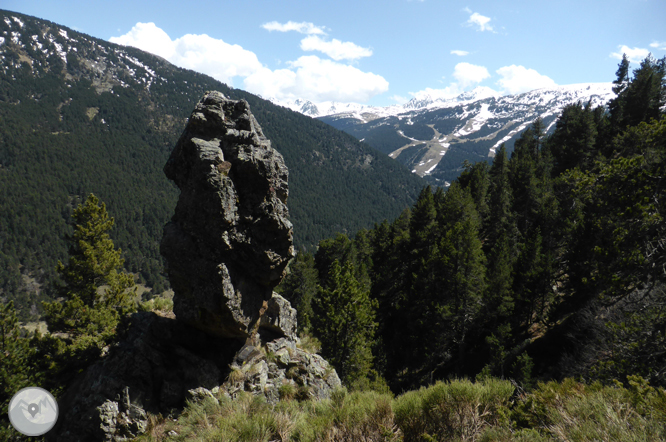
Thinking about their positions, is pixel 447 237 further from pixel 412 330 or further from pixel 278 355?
pixel 278 355

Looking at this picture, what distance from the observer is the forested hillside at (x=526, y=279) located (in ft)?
26.3

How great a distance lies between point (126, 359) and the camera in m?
11.2

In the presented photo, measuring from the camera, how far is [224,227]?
11227mm

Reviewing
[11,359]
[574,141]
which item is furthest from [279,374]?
[574,141]

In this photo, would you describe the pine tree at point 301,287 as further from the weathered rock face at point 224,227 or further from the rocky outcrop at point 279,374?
the weathered rock face at point 224,227

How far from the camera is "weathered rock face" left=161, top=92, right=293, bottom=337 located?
36.9 feet

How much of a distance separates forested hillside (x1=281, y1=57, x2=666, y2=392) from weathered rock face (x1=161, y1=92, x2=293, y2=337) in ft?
31.9

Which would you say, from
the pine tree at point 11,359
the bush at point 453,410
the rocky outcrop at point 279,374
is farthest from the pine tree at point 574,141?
the pine tree at point 11,359

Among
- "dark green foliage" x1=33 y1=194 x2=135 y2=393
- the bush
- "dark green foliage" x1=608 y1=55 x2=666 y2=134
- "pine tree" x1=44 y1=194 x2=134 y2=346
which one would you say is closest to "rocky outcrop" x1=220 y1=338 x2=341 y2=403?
the bush

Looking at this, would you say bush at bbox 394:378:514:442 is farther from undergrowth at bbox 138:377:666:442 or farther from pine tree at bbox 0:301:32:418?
pine tree at bbox 0:301:32:418

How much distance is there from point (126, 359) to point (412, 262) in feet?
98.3

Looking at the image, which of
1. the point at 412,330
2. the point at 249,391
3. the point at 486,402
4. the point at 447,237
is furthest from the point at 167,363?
the point at 412,330

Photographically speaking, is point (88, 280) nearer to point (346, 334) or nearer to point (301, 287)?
point (346, 334)

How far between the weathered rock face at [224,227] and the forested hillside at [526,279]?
31.9 ft
